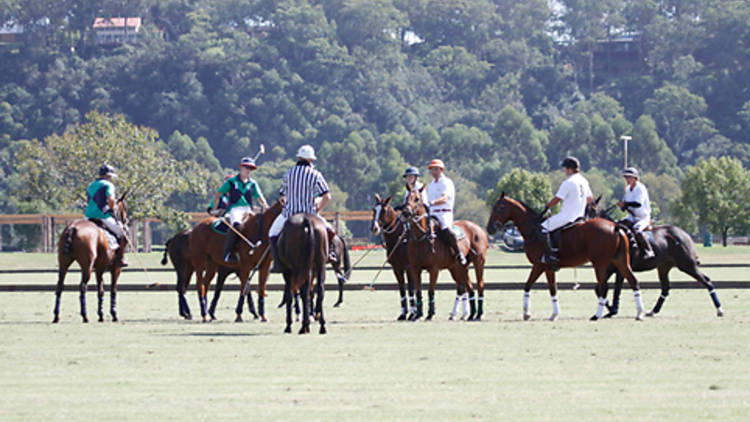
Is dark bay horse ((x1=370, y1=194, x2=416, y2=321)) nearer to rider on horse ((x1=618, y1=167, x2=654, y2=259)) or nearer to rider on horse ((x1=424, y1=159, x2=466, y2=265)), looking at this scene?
rider on horse ((x1=424, y1=159, x2=466, y2=265))

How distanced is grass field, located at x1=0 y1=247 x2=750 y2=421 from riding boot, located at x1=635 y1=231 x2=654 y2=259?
94cm

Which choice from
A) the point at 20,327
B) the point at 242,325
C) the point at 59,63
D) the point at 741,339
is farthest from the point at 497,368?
the point at 59,63

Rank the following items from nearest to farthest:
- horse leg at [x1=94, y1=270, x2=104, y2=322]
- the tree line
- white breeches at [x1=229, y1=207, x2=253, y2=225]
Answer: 1. horse leg at [x1=94, y1=270, x2=104, y2=322]
2. white breeches at [x1=229, y1=207, x2=253, y2=225]
3. the tree line

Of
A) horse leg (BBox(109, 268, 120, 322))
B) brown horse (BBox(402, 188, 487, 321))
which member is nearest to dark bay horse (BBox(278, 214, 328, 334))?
brown horse (BBox(402, 188, 487, 321))

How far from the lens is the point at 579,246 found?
18375mm

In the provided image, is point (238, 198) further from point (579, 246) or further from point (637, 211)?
point (637, 211)

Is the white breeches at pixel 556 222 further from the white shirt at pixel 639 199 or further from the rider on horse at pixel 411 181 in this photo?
the rider on horse at pixel 411 181

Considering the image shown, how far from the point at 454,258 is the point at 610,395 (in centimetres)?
875

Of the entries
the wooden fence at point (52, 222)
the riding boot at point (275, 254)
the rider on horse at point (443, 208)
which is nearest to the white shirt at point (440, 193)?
the rider on horse at point (443, 208)

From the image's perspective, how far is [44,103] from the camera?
188 m

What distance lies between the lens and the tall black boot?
738 inches

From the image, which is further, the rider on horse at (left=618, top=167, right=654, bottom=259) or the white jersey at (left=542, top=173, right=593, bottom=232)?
the rider on horse at (left=618, top=167, right=654, bottom=259)

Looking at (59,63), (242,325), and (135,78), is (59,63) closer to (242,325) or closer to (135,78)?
(135,78)

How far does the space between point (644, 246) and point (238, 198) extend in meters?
5.70
